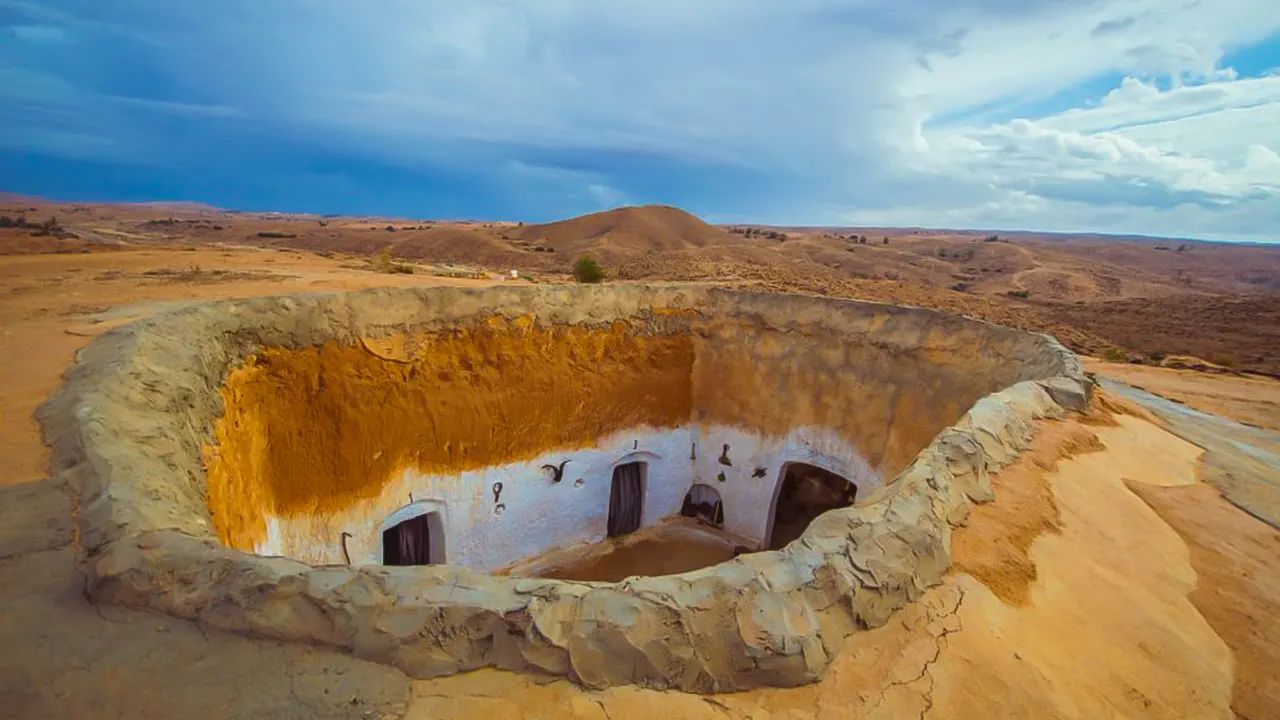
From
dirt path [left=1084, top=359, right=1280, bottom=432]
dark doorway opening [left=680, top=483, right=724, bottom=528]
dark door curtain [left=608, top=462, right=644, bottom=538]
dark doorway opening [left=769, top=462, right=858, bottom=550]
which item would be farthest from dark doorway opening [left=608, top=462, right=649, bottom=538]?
dirt path [left=1084, top=359, right=1280, bottom=432]

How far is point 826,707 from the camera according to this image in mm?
2871

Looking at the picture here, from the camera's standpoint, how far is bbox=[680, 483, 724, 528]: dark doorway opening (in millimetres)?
13281

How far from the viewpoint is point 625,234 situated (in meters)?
43.3

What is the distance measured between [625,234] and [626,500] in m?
32.9

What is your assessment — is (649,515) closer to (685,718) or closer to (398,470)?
(398,470)

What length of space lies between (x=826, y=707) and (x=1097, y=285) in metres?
47.6

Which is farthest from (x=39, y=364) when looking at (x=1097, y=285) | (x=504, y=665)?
(x=1097, y=285)

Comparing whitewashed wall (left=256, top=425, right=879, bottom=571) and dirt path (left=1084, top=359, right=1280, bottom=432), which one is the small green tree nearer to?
whitewashed wall (left=256, top=425, right=879, bottom=571)

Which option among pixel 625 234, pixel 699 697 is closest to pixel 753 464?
pixel 699 697

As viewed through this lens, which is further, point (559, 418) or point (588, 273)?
point (588, 273)

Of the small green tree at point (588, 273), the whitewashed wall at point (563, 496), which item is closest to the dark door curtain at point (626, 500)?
the whitewashed wall at point (563, 496)

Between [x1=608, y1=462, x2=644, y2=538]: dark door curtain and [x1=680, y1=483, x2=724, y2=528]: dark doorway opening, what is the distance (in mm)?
1193

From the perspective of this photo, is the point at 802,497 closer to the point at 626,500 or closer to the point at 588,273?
the point at 626,500

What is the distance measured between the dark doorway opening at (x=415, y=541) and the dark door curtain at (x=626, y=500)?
144 inches
